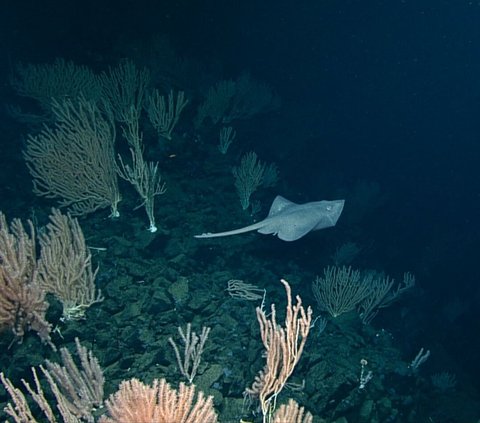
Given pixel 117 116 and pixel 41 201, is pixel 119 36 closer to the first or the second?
pixel 117 116

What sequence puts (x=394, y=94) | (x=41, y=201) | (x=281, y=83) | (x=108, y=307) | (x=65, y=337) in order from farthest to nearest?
(x=394, y=94), (x=281, y=83), (x=41, y=201), (x=108, y=307), (x=65, y=337)

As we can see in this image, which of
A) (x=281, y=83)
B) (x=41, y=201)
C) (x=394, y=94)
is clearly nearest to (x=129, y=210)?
(x=41, y=201)

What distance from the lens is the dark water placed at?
467cm

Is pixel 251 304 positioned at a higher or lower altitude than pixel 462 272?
higher

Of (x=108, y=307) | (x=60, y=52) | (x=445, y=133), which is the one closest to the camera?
(x=108, y=307)

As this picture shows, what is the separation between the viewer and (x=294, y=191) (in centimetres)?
1491

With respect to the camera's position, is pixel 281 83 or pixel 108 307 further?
pixel 281 83

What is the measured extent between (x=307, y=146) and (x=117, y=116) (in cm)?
1126

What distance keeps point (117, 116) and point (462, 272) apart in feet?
56.3

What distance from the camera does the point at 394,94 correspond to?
37344 mm

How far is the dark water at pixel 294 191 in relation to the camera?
4672mm

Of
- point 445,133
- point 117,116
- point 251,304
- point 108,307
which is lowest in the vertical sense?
point 445,133

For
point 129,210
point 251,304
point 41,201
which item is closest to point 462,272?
point 251,304

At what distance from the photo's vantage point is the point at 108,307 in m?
4.56
